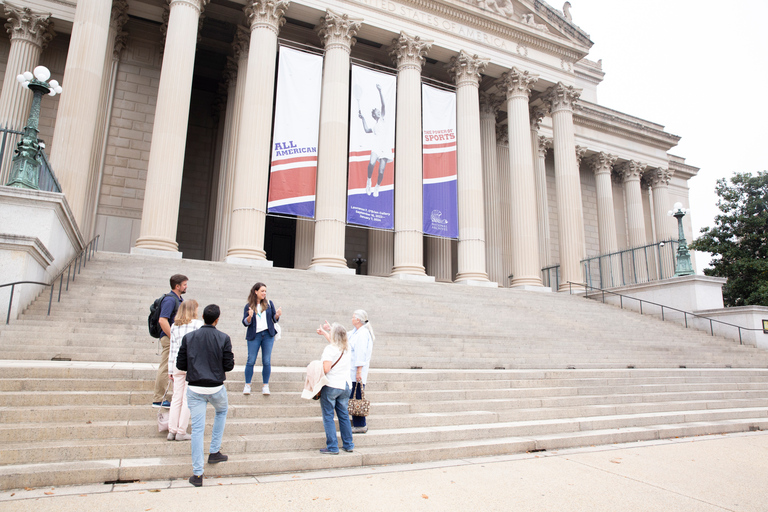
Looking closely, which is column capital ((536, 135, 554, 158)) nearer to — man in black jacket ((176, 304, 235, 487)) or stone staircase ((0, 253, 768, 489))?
stone staircase ((0, 253, 768, 489))

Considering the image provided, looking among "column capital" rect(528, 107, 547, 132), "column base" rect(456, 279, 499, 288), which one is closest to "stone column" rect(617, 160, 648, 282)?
"column capital" rect(528, 107, 547, 132)

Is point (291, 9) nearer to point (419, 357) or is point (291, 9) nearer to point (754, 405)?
point (419, 357)

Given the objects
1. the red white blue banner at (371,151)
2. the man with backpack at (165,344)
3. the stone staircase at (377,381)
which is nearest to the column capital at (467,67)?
the red white blue banner at (371,151)

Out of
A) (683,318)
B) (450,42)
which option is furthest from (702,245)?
(450,42)

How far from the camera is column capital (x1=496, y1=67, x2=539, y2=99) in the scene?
83.7 feet

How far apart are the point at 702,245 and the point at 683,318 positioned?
1116 cm

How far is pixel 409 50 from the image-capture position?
22812 millimetres

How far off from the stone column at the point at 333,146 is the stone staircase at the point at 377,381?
7.61 ft

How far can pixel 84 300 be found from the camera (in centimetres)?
1105

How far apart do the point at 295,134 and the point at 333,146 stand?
1.57 meters

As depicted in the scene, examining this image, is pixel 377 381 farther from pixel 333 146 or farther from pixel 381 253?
pixel 381 253

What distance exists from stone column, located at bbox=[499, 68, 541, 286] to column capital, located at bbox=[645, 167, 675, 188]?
16.5 metres

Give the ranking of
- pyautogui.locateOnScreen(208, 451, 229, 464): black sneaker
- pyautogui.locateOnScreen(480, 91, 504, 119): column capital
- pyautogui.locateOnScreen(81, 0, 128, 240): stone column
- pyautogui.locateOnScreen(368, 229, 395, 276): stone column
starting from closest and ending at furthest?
pyautogui.locateOnScreen(208, 451, 229, 464): black sneaker → pyautogui.locateOnScreen(81, 0, 128, 240): stone column → pyautogui.locateOnScreen(368, 229, 395, 276): stone column → pyautogui.locateOnScreen(480, 91, 504, 119): column capital

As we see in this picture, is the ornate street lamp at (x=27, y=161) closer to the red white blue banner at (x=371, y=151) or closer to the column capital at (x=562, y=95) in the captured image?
the red white blue banner at (x=371, y=151)
